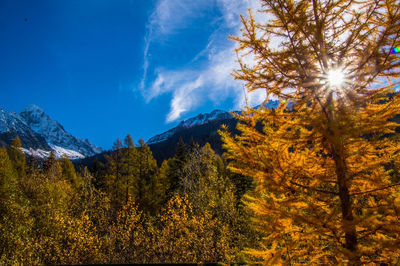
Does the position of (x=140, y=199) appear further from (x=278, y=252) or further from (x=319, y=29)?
(x=319, y=29)

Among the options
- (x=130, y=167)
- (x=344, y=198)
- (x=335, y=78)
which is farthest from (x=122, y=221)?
(x=335, y=78)

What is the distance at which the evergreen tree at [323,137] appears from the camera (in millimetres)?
2455

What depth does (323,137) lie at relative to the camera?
9.33 ft

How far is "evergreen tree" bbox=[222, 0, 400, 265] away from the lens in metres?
2.46

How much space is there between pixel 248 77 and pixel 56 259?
10.9 meters

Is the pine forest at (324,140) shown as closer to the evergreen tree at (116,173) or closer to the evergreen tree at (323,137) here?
the evergreen tree at (323,137)

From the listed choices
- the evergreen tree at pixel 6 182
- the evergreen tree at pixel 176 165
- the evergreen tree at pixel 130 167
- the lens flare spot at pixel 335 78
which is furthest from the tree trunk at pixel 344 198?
the evergreen tree at pixel 176 165

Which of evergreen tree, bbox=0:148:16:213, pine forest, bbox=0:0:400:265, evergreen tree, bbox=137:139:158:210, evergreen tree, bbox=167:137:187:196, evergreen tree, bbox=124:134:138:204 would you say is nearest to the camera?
pine forest, bbox=0:0:400:265

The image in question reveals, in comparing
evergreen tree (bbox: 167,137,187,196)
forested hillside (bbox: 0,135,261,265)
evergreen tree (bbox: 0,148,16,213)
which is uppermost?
evergreen tree (bbox: 167,137,187,196)

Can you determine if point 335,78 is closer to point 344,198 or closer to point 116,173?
point 344,198

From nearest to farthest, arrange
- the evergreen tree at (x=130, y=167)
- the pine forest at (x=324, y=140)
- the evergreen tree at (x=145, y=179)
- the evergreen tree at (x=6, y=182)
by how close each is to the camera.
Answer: the pine forest at (x=324, y=140) → the evergreen tree at (x=6, y=182) → the evergreen tree at (x=130, y=167) → the evergreen tree at (x=145, y=179)

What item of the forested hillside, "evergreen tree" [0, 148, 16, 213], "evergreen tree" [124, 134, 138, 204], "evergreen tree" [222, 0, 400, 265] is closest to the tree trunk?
"evergreen tree" [222, 0, 400, 265]

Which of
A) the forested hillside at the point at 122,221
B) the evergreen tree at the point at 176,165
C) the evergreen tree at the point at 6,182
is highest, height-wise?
the evergreen tree at the point at 176,165

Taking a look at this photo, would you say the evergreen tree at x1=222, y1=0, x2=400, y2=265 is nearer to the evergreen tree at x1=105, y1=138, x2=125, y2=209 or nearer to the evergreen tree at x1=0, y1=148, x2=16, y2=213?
the evergreen tree at x1=0, y1=148, x2=16, y2=213
